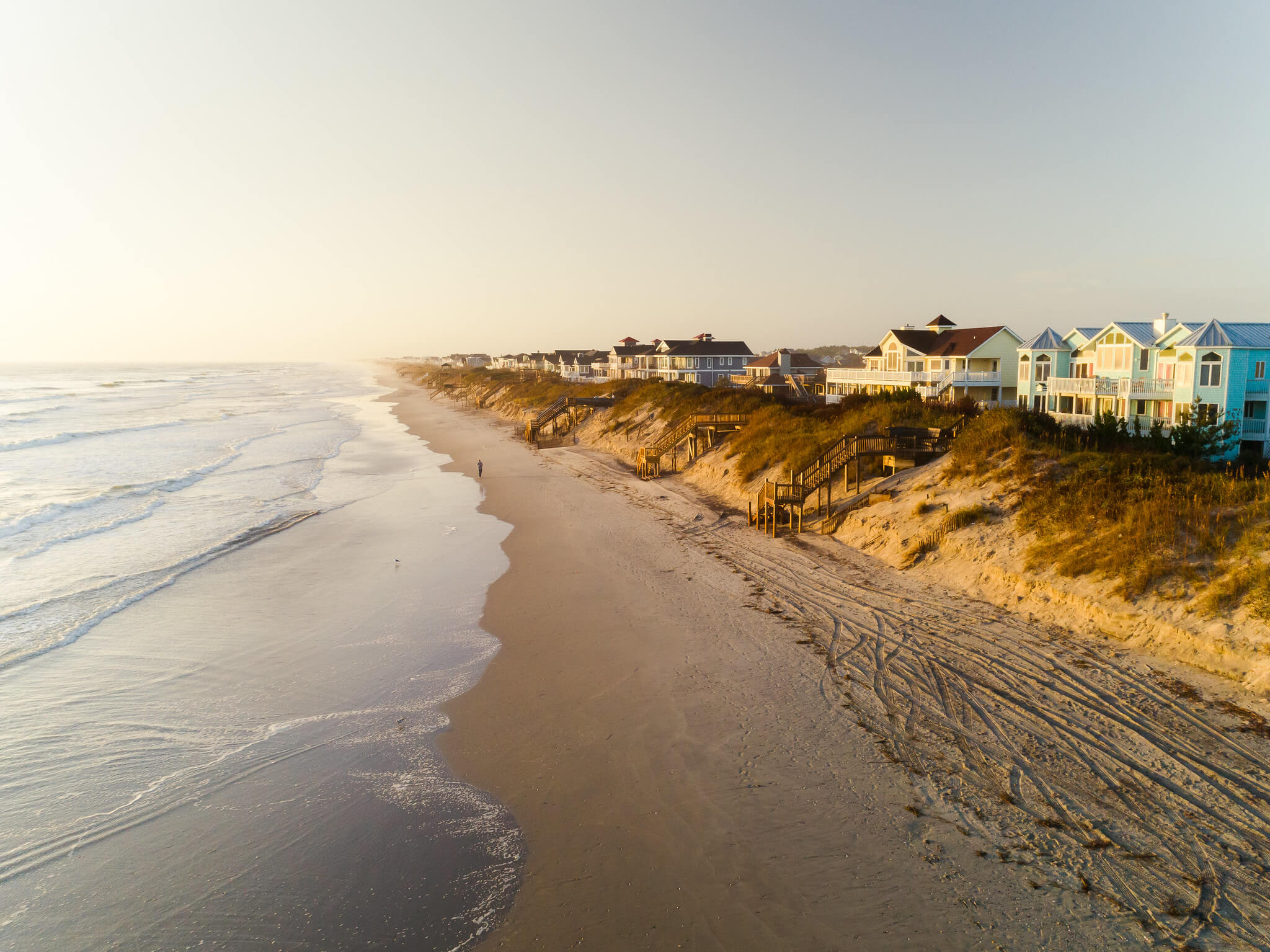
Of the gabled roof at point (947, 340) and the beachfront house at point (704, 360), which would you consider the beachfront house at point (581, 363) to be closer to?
the beachfront house at point (704, 360)

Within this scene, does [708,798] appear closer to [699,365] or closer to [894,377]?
[894,377]

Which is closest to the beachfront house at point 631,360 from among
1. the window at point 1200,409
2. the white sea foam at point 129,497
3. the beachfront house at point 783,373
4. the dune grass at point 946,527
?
the beachfront house at point 783,373

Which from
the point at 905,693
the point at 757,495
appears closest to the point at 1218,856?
the point at 905,693

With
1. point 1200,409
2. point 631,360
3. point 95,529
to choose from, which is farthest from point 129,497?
point 631,360

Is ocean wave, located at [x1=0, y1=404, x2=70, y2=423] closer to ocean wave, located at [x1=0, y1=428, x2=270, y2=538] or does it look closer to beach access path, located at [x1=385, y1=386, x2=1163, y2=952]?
ocean wave, located at [x1=0, y1=428, x2=270, y2=538]

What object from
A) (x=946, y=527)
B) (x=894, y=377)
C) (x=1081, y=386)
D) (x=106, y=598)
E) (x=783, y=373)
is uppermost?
(x=783, y=373)

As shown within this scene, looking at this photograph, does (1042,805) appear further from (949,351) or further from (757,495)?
(949,351)

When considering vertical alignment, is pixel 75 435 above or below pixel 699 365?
below
